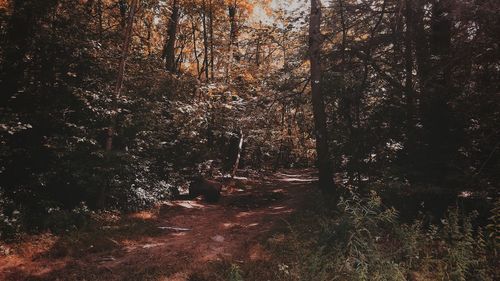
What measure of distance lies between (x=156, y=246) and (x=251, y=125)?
8402mm

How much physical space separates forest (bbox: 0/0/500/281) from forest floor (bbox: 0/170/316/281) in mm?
55

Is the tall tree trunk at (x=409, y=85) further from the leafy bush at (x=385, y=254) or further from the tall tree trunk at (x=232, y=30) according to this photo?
the tall tree trunk at (x=232, y=30)

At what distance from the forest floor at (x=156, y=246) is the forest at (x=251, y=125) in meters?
0.05

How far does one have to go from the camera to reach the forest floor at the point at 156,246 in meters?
7.82

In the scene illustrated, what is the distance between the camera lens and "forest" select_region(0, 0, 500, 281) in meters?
7.65

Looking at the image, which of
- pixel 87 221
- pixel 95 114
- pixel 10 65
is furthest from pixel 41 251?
pixel 10 65

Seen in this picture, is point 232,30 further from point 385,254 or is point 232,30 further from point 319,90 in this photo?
point 385,254

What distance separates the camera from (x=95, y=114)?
1134 centimetres

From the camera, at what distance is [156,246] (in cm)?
970

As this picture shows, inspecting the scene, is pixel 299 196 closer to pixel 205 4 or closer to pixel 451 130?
pixel 451 130

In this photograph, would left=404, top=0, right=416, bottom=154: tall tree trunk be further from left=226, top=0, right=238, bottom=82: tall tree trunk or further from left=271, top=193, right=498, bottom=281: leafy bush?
left=226, top=0, right=238, bottom=82: tall tree trunk

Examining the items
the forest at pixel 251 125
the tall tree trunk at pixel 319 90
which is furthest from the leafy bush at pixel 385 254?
the tall tree trunk at pixel 319 90

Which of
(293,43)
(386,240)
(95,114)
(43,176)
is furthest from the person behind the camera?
(293,43)

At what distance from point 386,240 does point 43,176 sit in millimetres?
9464
